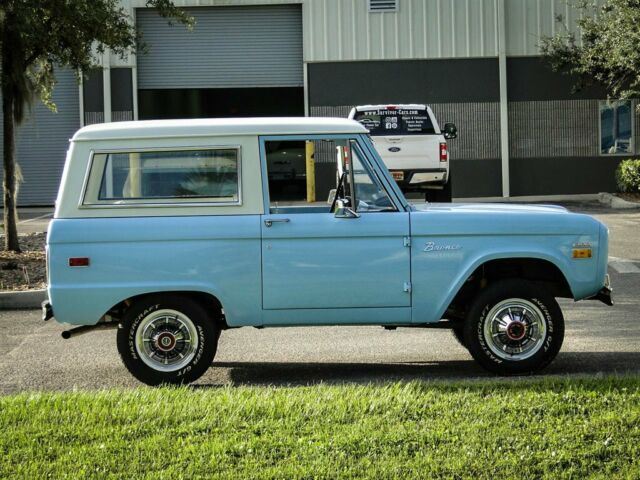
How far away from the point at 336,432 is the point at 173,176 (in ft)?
8.90

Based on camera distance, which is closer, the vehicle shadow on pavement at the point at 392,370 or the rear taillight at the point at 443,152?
the vehicle shadow on pavement at the point at 392,370

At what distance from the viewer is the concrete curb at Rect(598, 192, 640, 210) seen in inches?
977

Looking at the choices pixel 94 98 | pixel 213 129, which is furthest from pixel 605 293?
pixel 94 98

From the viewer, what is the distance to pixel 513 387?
7.45 m

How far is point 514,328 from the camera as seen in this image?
27.3 feet

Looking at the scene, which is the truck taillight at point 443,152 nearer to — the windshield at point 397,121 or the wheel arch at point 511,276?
the windshield at point 397,121

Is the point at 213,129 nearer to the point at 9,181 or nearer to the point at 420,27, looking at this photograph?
the point at 9,181

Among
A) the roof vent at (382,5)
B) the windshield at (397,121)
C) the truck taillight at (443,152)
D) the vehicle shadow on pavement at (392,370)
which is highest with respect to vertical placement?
the roof vent at (382,5)

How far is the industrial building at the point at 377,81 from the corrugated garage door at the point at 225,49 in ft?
0.09

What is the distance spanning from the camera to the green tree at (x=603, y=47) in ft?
76.3

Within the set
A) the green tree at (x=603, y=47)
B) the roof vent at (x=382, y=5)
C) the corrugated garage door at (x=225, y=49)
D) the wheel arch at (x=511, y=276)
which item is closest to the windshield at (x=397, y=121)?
the green tree at (x=603, y=47)

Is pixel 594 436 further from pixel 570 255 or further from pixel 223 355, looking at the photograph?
A: pixel 223 355

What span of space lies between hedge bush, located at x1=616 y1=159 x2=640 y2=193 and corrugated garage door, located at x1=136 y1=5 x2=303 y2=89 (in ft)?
28.3

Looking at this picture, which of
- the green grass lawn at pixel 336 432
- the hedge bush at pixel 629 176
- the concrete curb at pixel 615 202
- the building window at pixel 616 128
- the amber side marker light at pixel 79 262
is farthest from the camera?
the building window at pixel 616 128
